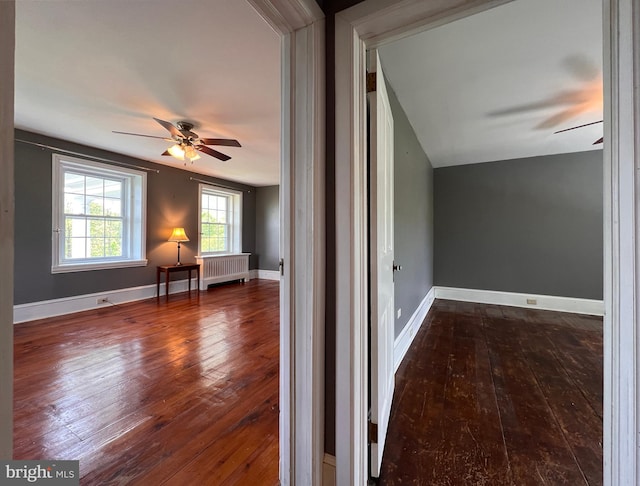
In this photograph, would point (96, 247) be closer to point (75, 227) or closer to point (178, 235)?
point (75, 227)

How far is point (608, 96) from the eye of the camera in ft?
2.46

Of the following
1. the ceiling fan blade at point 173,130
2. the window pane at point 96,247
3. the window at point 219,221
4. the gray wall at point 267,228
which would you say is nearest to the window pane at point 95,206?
the window pane at point 96,247

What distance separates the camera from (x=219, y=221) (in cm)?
628

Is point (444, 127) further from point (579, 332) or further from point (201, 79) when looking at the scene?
point (579, 332)

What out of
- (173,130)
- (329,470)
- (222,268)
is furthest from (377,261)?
(222,268)

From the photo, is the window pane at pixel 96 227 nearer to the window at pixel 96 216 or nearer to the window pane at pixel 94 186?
the window at pixel 96 216

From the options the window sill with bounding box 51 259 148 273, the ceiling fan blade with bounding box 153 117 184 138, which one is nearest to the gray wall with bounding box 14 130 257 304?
the window sill with bounding box 51 259 148 273

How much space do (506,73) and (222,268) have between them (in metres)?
5.62

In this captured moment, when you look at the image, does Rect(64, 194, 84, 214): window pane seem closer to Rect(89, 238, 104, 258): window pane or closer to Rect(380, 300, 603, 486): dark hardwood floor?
Rect(89, 238, 104, 258): window pane

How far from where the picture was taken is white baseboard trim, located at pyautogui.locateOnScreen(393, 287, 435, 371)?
2344 mm

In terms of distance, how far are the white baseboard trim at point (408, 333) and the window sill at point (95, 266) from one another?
171 inches

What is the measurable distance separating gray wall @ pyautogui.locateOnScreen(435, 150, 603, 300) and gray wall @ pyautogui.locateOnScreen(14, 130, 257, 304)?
4.83 metres

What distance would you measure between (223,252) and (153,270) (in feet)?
5.77

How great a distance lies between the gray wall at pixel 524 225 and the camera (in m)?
4.05
